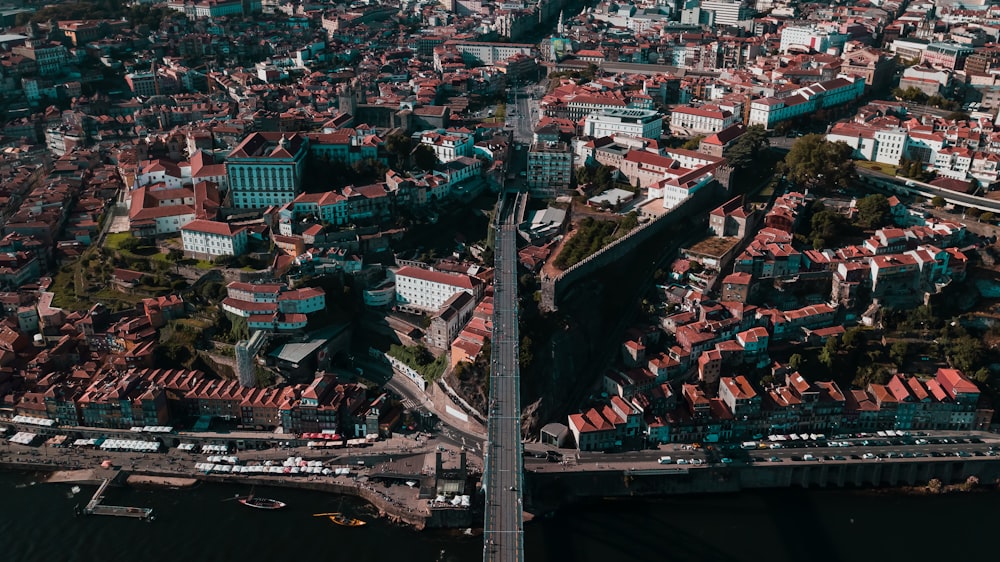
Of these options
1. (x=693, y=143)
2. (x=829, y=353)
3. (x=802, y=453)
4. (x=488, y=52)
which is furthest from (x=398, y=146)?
(x=488, y=52)

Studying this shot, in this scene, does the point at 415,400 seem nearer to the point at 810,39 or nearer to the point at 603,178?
the point at 603,178

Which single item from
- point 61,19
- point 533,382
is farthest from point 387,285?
point 61,19

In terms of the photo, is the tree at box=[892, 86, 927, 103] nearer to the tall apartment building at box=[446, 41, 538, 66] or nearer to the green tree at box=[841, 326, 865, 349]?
the green tree at box=[841, 326, 865, 349]

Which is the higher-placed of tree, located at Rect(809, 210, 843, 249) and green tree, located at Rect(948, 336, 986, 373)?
tree, located at Rect(809, 210, 843, 249)

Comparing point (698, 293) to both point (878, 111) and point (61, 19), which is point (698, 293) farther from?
point (61, 19)

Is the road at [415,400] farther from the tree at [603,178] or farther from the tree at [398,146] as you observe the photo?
the tree at [603,178]

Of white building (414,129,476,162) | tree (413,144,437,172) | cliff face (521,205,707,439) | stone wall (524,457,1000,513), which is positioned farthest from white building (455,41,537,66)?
stone wall (524,457,1000,513)
